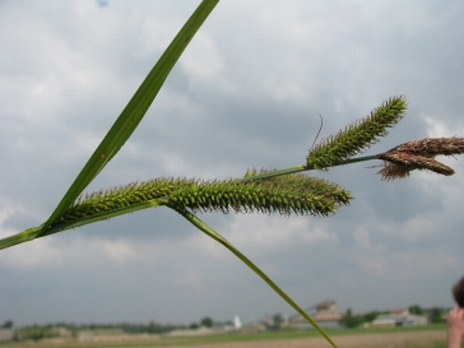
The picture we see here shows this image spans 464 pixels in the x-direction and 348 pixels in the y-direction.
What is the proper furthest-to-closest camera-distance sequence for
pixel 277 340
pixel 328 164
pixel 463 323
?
1. pixel 277 340
2. pixel 463 323
3. pixel 328 164

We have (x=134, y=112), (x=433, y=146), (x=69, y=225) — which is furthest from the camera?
(x=433, y=146)

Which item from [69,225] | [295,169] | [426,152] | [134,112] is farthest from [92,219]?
[426,152]

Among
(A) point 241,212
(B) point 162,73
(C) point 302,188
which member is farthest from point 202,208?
(B) point 162,73

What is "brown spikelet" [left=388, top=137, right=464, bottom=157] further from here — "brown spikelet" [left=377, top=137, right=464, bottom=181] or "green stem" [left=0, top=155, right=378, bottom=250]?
"green stem" [left=0, top=155, right=378, bottom=250]

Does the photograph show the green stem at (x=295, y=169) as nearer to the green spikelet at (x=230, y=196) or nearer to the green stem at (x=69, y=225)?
the green spikelet at (x=230, y=196)

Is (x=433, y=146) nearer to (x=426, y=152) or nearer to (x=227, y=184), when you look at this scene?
(x=426, y=152)

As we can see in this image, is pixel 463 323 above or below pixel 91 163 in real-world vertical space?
below

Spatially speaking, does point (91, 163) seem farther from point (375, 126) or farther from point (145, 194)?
point (375, 126)
